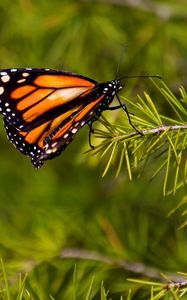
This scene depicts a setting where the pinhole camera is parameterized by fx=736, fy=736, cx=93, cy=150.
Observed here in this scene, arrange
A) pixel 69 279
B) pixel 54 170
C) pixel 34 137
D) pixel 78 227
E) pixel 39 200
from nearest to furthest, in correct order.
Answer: pixel 34 137
pixel 69 279
pixel 78 227
pixel 39 200
pixel 54 170

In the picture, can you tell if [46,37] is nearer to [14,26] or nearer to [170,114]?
[14,26]

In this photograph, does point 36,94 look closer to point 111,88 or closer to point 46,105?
point 46,105

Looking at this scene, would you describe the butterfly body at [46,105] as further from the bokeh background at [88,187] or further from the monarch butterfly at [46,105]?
the bokeh background at [88,187]

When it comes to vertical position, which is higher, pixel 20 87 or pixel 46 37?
pixel 46 37

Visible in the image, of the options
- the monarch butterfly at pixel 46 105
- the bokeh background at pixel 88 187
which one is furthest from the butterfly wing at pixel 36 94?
the bokeh background at pixel 88 187

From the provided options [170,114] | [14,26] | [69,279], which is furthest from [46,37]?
[69,279]
